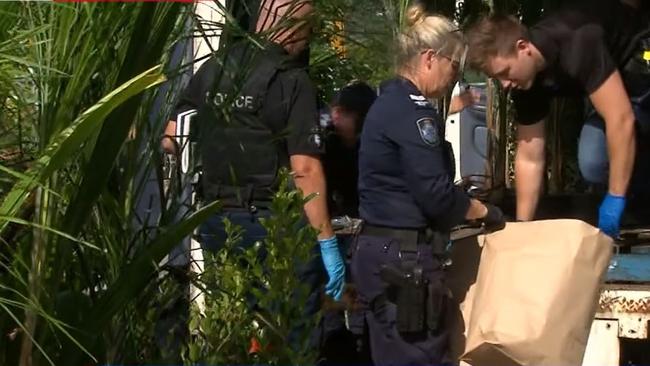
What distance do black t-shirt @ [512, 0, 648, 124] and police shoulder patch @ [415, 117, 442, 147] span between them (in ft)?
2.21

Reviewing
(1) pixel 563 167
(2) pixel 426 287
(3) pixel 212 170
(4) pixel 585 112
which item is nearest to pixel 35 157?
(3) pixel 212 170

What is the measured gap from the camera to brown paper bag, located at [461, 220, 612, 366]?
357 cm

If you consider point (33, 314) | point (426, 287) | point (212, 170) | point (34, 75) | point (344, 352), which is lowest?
point (344, 352)

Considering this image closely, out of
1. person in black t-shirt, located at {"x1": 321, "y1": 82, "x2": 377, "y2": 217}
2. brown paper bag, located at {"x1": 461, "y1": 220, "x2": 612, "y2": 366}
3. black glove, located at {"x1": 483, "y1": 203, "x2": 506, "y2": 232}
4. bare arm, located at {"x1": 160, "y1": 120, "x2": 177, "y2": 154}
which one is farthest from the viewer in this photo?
person in black t-shirt, located at {"x1": 321, "y1": 82, "x2": 377, "y2": 217}

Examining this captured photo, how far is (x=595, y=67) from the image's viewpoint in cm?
407

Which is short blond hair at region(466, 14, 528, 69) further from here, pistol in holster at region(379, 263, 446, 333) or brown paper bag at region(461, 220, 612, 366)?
pistol in holster at region(379, 263, 446, 333)

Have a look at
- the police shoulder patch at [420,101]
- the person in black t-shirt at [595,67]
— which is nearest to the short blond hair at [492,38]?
the person in black t-shirt at [595,67]

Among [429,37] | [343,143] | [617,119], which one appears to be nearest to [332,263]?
[343,143]

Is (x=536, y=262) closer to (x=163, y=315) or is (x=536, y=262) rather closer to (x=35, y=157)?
(x=163, y=315)

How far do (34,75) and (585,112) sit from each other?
3.87 meters

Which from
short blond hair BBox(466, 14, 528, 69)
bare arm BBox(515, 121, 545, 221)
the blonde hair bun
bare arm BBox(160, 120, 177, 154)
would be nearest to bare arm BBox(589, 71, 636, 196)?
short blond hair BBox(466, 14, 528, 69)

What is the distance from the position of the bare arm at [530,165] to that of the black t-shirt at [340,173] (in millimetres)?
672

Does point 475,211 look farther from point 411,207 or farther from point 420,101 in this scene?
point 420,101

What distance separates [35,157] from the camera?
205 cm
